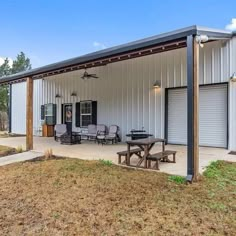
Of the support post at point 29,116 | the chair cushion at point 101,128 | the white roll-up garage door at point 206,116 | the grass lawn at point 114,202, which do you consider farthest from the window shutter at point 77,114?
the grass lawn at point 114,202

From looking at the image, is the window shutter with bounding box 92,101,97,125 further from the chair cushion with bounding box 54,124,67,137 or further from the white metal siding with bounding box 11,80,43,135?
the white metal siding with bounding box 11,80,43,135

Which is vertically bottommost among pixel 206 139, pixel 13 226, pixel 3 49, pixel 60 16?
pixel 13 226

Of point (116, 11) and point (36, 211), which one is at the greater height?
point (116, 11)

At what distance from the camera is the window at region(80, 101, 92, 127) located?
41.5ft

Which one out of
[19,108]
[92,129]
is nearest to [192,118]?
[92,129]

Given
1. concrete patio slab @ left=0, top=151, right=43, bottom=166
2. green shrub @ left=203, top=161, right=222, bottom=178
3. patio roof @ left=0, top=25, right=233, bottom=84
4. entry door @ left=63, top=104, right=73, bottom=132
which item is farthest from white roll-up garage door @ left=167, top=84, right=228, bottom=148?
entry door @ left=63, top=104, right=73, bottom=132

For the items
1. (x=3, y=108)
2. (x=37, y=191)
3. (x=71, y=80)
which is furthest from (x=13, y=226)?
(x=3, y=108)

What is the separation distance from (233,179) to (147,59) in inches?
258

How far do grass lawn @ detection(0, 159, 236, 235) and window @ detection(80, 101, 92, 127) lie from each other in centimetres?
693

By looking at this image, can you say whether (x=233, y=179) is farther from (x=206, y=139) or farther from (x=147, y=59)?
(x=147, y=59)

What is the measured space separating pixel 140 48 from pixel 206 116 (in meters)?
4.29

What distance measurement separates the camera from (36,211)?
366cm

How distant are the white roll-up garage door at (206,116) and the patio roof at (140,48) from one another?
199 centimetres

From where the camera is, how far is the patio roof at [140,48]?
207 inches
